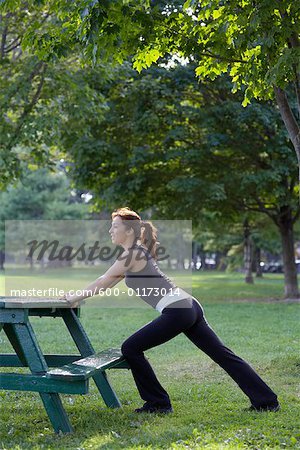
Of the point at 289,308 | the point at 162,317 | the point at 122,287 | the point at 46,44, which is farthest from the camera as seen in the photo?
the point at 122,287

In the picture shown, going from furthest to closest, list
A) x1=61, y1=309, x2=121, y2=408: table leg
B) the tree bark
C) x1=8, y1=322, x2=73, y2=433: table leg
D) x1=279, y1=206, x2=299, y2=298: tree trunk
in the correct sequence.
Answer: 1. x1=279, y1=206, x2=299, y2=298: tree trunk
2. the tree bark
3. x1=61, y1=309, x2=121, y2=408: table leg
4. x1=8, y1=322, x2=73, y2=433: table leg

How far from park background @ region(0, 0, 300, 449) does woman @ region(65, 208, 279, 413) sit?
254 mm

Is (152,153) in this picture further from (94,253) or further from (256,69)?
(256,69)

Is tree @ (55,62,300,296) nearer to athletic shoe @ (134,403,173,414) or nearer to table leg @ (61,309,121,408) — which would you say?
table leg @ (61,309,121,408)

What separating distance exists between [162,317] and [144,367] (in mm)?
514

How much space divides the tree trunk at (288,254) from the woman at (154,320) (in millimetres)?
16885

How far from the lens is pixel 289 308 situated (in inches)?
745

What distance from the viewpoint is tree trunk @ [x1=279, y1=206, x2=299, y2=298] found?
2278 cm

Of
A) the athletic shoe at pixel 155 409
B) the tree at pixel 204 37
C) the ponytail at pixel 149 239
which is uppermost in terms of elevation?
the tree at pixel 204 37

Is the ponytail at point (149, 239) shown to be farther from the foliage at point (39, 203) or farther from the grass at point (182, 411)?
the foliage at point (39, 203)

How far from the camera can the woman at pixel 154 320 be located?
19.7ft

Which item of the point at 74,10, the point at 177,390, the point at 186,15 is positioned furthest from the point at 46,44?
the point at 177,390

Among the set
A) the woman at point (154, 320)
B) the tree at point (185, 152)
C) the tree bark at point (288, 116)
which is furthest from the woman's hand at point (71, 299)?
the tree at point (185, 152)

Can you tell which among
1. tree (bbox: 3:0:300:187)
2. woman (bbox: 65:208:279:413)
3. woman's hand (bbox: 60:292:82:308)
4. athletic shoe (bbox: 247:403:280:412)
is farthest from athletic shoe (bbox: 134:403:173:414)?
tree (bbox: 3:0:300:187)
